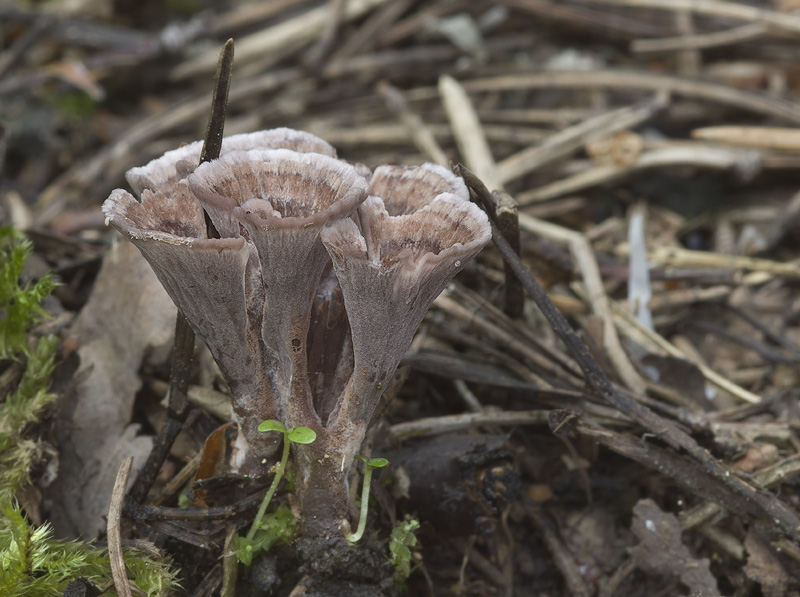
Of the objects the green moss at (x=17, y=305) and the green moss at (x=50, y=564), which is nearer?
the green moss at (x=50, y=564)

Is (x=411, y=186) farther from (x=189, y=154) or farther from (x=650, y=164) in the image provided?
(x=650, y=164)

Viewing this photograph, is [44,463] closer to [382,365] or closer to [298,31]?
[382,365]

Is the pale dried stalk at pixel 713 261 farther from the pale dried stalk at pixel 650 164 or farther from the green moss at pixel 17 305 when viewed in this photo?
the green moss at pixel 17 305

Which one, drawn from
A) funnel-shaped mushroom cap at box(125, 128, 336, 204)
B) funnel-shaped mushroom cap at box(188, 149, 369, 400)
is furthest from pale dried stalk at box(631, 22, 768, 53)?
funnel-shaped mushroom cap at box(188, 149, 369, 400)

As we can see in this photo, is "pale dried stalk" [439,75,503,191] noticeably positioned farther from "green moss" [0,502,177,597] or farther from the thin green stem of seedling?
"green moss" [0,502,177,597]

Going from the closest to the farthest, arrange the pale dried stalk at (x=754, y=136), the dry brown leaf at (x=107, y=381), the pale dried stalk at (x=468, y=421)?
the dry brown leaf at (x=107, y=381), the pale dried stalk at (x=468, y=421), the pale dried stalk at (x=754, y=136)

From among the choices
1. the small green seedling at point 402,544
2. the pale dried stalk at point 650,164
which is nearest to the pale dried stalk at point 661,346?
the pale dried stalk at point 650,164

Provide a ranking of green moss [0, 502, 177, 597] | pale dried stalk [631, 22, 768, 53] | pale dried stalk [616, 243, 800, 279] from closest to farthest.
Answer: green moss [0, 502, 177, 597]
pale dried stalk [616, 243, 800, 279]
pale dried stalk [631, 22, 768, 53]
